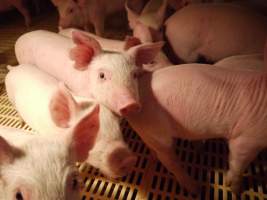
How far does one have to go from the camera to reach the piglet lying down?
135cm

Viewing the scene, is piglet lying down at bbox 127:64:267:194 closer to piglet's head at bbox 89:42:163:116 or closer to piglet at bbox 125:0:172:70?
piglet's head at bbox 89:42:163:116

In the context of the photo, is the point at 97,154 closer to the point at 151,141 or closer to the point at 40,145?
the point at 151,141

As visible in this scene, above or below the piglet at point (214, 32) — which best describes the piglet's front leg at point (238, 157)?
below

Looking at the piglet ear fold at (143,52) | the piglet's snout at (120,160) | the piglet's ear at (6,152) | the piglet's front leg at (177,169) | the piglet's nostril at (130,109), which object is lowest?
the piglet's front leg at (177,169)

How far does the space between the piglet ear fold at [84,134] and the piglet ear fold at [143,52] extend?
1.86 feet

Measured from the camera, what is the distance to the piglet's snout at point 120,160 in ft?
4.47

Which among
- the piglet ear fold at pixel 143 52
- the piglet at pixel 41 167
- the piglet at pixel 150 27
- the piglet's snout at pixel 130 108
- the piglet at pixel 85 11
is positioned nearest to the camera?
the piglet at pixel 41 167

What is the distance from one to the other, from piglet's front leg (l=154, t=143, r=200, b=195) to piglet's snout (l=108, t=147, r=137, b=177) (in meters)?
0.17

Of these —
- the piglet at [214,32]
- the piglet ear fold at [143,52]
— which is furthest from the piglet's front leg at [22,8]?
the piglet ear fold at [143,52]

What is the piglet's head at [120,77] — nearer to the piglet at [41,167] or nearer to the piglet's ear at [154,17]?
the piglet at [41,167]

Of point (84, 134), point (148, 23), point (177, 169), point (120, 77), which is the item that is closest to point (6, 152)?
point (84, 134)

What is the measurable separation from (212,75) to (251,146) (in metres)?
0.37

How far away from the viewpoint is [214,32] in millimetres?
2074

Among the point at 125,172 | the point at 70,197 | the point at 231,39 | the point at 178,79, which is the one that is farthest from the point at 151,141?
the point at 231,39
